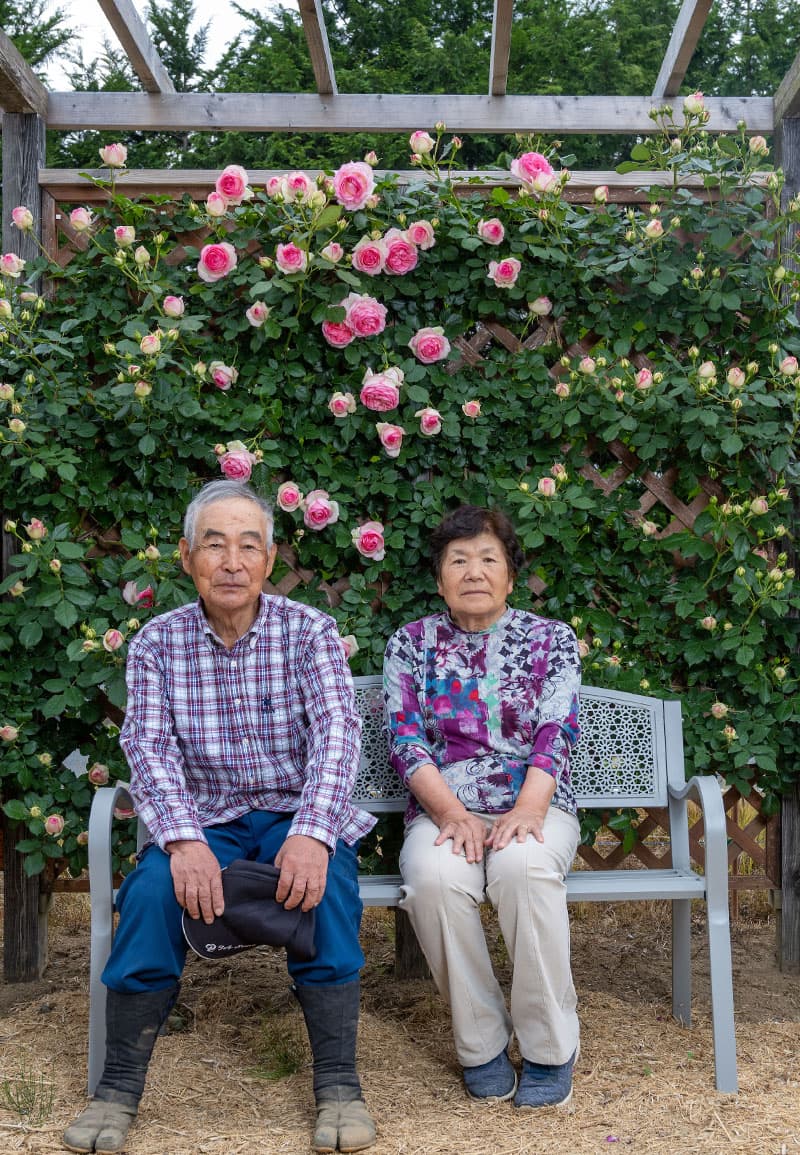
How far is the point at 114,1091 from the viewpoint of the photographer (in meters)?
2.28

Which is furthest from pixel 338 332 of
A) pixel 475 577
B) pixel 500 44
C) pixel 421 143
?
pixel 500 44

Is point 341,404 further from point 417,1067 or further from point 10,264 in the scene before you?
point 417,1067

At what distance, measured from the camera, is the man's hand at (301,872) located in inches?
90.6

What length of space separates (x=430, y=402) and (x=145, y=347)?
2.69 ft

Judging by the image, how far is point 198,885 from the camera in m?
2.30

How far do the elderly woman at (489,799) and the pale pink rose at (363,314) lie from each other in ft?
2.05

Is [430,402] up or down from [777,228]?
down

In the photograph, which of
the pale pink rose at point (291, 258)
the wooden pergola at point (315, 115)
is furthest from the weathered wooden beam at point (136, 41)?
the pale pink rose at point (291, 258)

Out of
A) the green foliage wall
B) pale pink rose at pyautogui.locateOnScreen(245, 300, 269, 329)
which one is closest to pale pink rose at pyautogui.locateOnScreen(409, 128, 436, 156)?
the green foliage wall

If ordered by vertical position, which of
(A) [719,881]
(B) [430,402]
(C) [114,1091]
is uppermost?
(B) [430,402]

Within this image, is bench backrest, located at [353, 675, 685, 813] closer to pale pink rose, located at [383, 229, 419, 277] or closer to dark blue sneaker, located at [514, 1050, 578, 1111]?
dark blue sneaker, located at [514, 1050, 578, 1111]

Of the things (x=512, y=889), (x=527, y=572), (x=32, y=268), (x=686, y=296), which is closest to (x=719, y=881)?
(x=512, y=889)

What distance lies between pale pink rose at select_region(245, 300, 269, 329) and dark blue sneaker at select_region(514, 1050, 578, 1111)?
2025 millimetres

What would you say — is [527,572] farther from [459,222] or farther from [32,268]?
[32,268]
